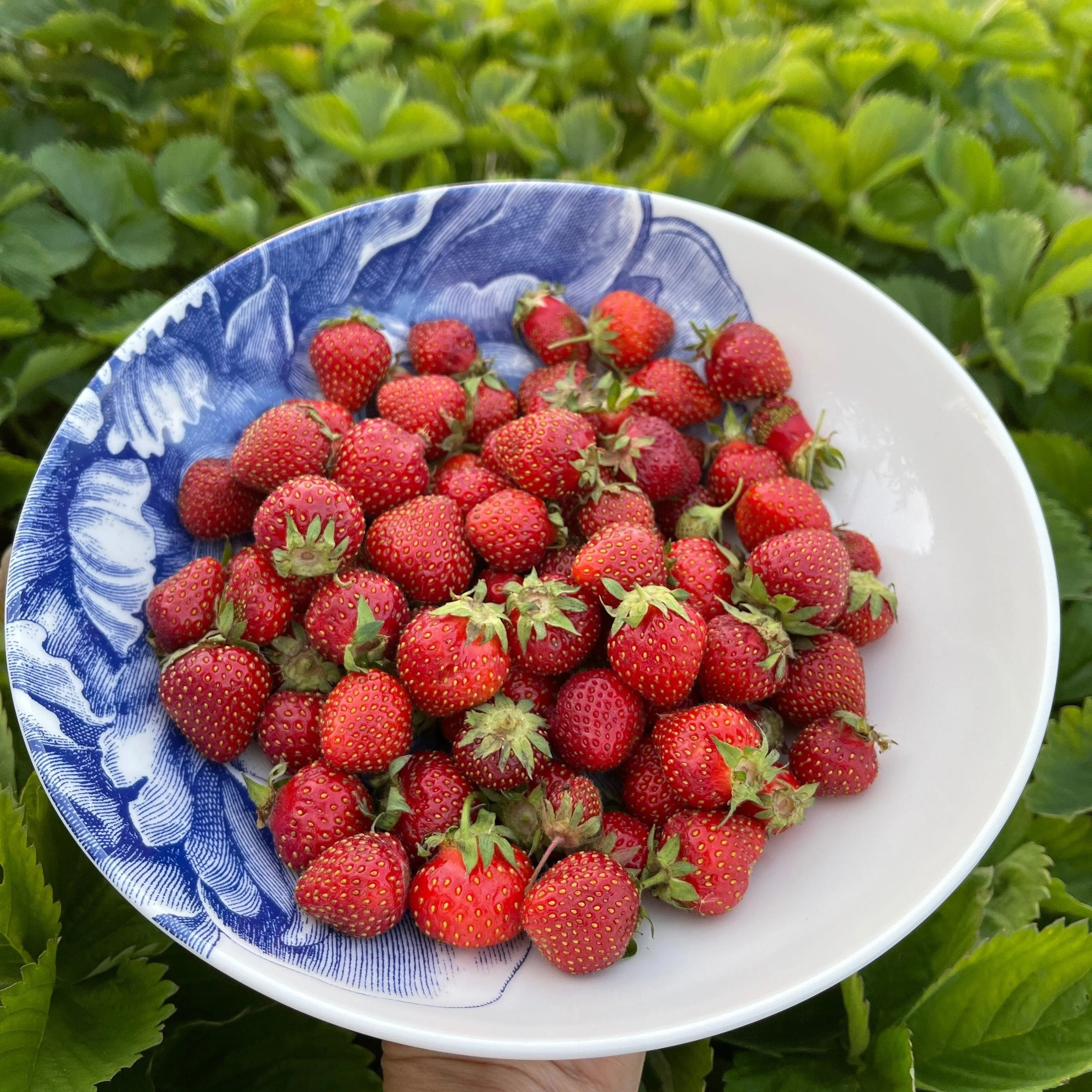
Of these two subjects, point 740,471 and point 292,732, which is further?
point 740,471

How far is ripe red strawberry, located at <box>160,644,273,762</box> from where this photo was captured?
3.06 feet

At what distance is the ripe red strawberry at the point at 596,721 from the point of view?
3.11 feet

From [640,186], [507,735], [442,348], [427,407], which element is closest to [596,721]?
[507,735]

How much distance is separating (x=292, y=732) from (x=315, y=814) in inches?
3.9

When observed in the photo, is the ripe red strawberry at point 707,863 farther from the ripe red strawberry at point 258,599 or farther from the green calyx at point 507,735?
the ripe red strawberry at point 258,599

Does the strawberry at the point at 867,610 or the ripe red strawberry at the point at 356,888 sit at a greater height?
the strawberry at the point at 867,610

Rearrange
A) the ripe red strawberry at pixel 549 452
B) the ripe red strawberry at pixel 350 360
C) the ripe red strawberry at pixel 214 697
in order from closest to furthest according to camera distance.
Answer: the ripe red strawberry at pixel 214 697 → the ripe red strawberry at pixel 549 452 → the ripe red strawberry at pixel 350 360

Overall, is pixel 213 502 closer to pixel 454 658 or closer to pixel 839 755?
pixel 454 658

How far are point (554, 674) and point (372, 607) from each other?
21cm

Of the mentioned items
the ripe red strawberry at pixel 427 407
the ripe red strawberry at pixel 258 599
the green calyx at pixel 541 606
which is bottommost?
the ripe red strawberry at pixel 258 599

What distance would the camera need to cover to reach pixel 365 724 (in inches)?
35.6

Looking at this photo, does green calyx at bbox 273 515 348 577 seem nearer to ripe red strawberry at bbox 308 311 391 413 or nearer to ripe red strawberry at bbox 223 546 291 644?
ripe red strawberry at bbox 223 546 291 644

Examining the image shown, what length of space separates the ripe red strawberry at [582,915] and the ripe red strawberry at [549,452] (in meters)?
0.41

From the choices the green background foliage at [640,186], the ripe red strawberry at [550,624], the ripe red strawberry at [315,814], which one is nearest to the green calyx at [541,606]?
the ripe red strawberry at [550,624]
